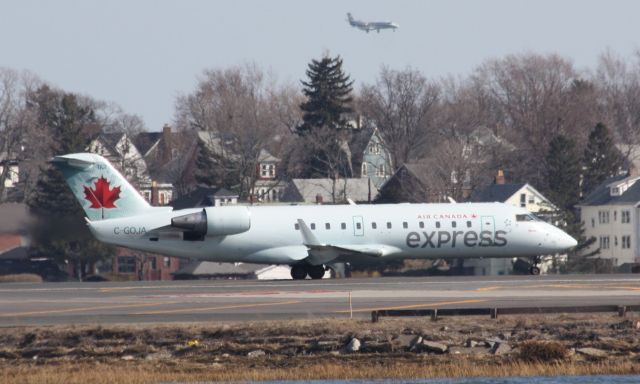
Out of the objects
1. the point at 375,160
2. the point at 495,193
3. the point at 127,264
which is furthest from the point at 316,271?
the point at 375,160

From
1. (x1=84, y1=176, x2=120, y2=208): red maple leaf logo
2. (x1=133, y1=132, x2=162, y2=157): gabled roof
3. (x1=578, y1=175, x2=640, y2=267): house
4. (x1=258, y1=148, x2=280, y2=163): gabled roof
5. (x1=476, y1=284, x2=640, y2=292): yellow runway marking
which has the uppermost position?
(x1=133, y1=132, x2=162, y2=157): gabled roof

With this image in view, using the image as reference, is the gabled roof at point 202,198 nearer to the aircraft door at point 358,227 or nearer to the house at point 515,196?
the house at point 515,196

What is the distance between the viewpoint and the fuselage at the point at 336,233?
59500 millimetres

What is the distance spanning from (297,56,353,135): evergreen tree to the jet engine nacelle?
244 feet

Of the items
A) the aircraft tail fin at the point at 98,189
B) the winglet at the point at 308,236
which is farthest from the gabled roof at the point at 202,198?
the winglet at the point at 308,236

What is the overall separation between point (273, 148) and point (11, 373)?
348 ft

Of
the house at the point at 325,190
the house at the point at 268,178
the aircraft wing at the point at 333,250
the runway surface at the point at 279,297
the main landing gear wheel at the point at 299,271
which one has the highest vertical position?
the house at the point at 268,178

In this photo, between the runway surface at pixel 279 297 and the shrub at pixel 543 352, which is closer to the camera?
the shrub at pixel 543 352

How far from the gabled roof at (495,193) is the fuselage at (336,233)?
53.5 metres

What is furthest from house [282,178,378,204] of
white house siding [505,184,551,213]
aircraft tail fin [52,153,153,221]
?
aircraft tail fin [52,153,153,221]

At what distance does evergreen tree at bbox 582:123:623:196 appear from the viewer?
128500mm

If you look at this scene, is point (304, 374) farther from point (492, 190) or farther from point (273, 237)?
point (492, 190)

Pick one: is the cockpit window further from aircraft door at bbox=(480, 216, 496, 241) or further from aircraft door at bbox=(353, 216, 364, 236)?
aircraft door at bbox=(353, 216, 364, 236)

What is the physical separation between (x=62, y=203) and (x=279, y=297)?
5864 centimetres
